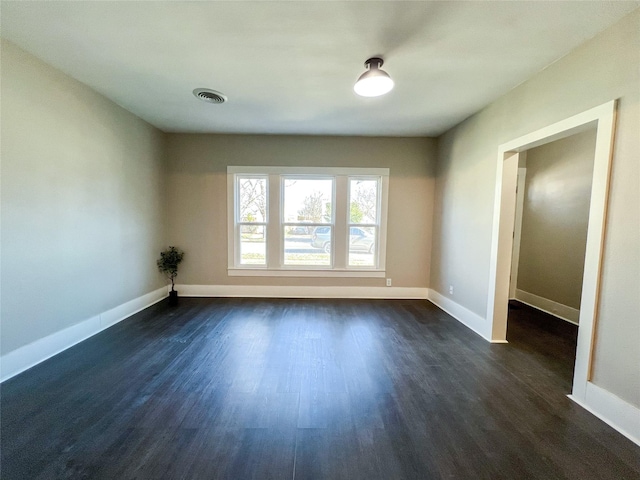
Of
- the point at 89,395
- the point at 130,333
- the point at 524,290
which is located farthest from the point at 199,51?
the point at 524,290

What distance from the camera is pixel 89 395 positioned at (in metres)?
1.90

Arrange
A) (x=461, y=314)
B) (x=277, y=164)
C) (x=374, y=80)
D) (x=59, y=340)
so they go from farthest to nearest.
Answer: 1. (x=277, y=164)
2. (x=461, y=314)
3. (x=59, y=340)
4. (x=374, y=80)

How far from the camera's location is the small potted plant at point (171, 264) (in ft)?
13.1

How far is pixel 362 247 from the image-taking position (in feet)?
14.6

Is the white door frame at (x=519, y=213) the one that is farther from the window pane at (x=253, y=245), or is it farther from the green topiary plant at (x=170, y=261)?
the green topiary plant at (x=170, y=261)

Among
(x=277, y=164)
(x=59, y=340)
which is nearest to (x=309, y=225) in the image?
(x=277, y=164)

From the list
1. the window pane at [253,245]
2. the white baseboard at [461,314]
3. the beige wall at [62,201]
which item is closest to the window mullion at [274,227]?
the window pane at [253,245]

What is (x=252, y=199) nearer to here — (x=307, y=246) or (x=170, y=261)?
(x=307, y=246)

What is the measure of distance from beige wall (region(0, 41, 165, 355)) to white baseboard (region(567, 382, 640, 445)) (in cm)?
Answer: 447

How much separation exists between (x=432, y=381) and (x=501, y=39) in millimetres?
2701

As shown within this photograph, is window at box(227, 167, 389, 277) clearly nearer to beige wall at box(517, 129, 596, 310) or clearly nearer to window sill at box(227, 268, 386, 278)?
window sill at box(227, 268, 386, 278)

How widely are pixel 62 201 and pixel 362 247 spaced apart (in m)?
3.83

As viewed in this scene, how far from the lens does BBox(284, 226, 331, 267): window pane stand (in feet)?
14.5

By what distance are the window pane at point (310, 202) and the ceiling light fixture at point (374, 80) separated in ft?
7.29
